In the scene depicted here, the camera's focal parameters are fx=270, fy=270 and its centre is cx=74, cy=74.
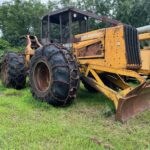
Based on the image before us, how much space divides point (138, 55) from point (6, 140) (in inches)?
128

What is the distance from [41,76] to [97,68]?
1.45m

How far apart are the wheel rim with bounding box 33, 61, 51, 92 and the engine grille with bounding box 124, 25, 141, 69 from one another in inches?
77.0

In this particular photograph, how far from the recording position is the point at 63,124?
175 inches

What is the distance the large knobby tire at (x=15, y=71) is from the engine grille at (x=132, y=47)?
3577mm

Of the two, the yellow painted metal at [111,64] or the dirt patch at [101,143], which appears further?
the yellow painted metal at [111,64]

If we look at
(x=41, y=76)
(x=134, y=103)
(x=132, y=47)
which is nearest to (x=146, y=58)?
(x=132, y=47)

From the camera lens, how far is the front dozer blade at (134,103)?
4781 millimetres

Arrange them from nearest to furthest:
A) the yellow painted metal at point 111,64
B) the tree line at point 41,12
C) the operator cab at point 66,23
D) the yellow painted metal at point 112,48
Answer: the yellow painted metal at point 111,64 < the yellow painted metal at point 112,48 < the operator cab at point 66,23 < the tree line at point 41,12

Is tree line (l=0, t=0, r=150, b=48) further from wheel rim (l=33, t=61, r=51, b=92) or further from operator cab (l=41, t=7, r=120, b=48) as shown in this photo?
wheel rim (l=33, t=61, r=51, b=92)

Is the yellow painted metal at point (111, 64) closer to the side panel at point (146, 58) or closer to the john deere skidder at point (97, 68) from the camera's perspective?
the john deere skidder at point (97, 68)

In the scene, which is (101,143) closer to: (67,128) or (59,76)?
(67,128)

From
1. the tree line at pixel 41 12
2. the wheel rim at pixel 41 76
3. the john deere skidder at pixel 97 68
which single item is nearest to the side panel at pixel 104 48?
the john deere skidder at pixel 97 68

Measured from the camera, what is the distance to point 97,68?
5.92 metres

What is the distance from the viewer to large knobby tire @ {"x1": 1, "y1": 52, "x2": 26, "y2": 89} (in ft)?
25.8
